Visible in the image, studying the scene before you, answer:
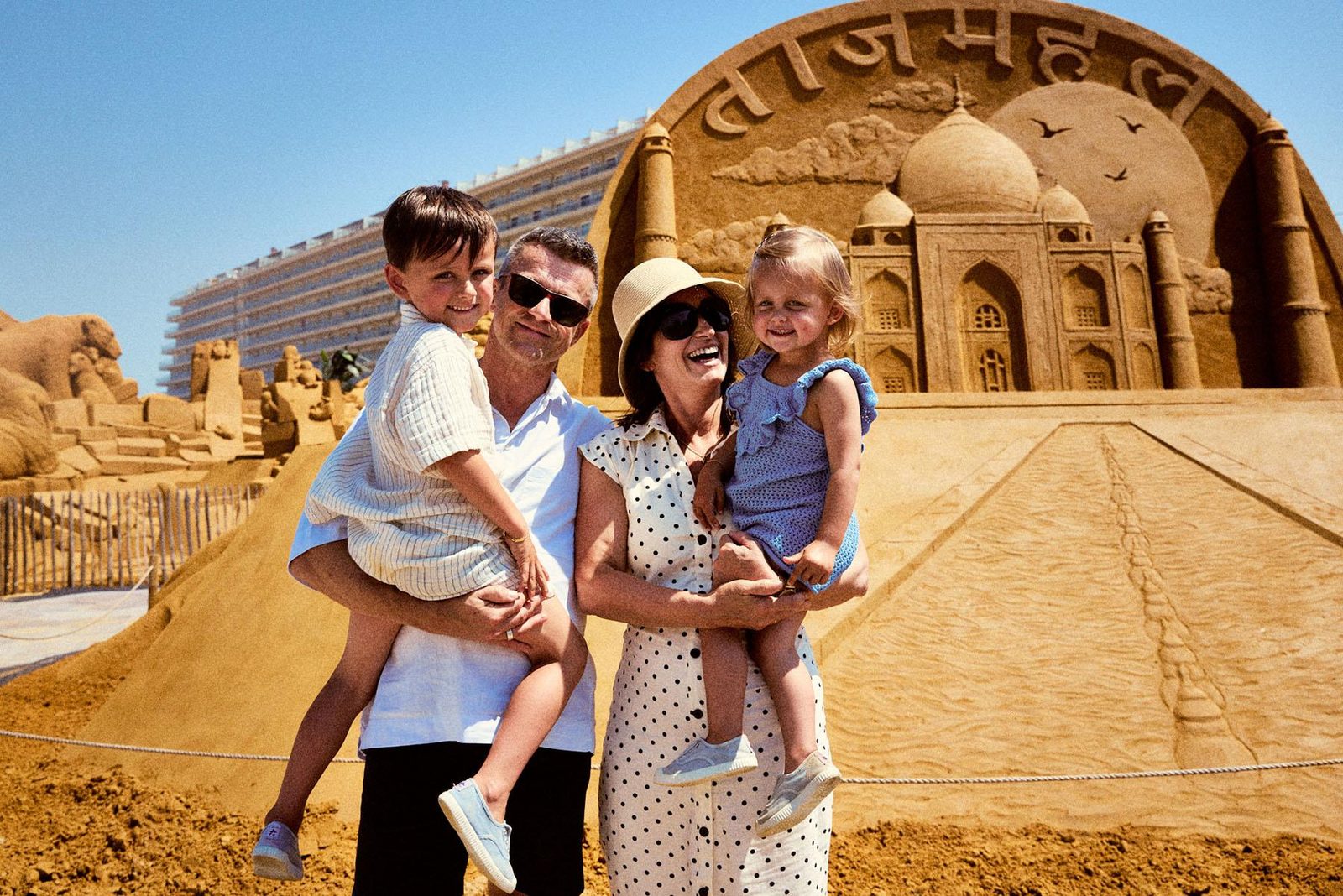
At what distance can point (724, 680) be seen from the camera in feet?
6.43

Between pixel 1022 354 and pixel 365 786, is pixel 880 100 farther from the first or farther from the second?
pixel 365 786

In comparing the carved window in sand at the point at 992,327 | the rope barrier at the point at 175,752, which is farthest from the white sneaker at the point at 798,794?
the carved window in sand at the point at 992,327

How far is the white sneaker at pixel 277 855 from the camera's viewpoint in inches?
77.9

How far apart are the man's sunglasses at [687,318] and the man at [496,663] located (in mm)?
226

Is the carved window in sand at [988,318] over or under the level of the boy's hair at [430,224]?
over

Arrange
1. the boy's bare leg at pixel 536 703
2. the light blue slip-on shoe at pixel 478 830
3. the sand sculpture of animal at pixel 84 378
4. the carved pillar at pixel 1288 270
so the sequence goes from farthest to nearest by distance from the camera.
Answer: the sand sculpture of animal at pixel 84 378, the carved pillar at pixel 1288 270, the boy's bare leg at pixel 536 703, the light blue slip-on shoe at pixel 478 830

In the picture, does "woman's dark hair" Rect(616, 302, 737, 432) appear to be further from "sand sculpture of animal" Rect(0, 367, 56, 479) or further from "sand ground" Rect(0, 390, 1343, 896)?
"sand sculpture of animal" Rect(0, 367, 56, 479)

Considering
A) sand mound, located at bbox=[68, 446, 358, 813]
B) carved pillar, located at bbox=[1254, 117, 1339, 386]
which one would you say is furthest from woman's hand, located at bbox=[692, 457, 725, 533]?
carved pillar, located at bbox=[1254, 117, 1339, 386]

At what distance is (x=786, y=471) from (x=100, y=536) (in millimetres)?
15089

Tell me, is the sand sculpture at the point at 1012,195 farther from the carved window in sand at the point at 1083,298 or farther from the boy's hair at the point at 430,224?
the boy's hair at the point at 430,224

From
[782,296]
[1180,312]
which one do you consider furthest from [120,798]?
[1180,312]

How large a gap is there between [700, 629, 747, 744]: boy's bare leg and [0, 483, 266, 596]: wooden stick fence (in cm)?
1172

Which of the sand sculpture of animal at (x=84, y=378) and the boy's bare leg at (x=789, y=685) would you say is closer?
the boy's bare leg at (x=789, y=685)

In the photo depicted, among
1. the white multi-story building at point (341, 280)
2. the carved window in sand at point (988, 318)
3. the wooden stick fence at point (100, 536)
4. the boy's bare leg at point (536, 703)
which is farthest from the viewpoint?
the white multi-story building at point (341, 280)
